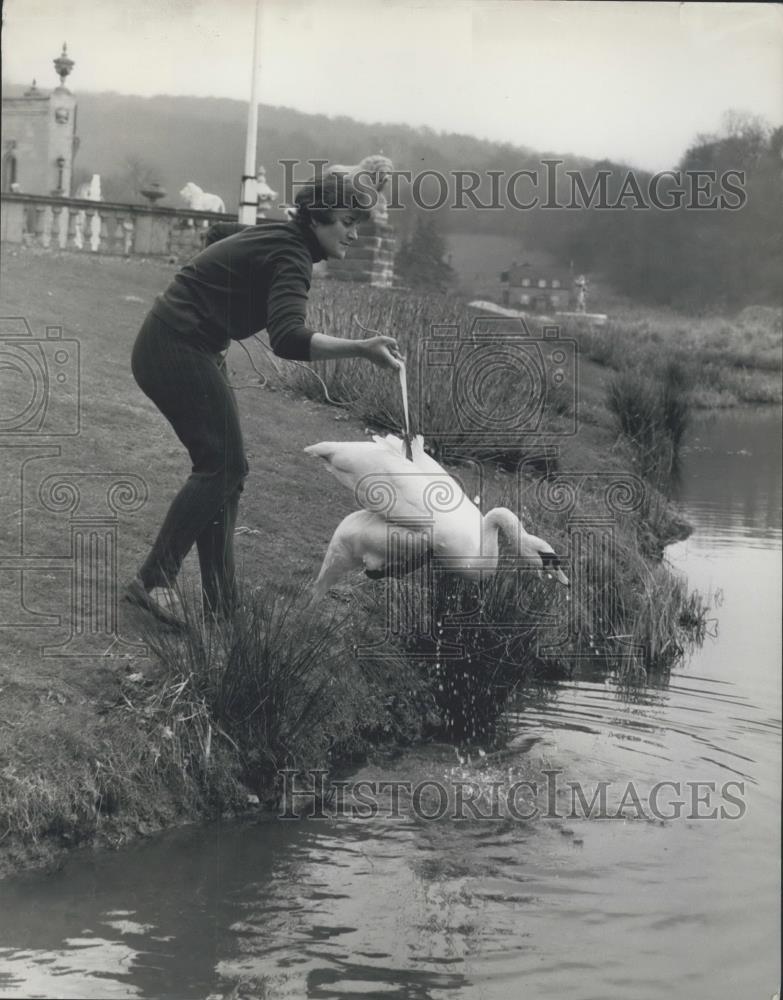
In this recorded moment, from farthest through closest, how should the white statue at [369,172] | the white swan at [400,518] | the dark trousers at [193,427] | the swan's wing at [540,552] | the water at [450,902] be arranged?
the swan's wing at [540,552], the white swan at [400,518], the dark trousers at [193,427], the white statue at [369,172], the water at [450,902]

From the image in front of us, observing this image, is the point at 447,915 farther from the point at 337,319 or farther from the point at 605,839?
the point at 337,319

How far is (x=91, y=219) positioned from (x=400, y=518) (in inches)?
274

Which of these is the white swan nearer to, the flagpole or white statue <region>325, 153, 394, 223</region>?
white statue <region>325, 153, 394, 223</region>

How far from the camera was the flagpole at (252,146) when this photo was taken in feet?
19.9

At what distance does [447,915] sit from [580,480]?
21.1 feet

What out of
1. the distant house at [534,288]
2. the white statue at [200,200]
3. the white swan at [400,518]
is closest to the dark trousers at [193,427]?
the white swan at [400,518]

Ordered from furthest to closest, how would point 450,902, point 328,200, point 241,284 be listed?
point 241,284 < point 328,200 < point 450,902

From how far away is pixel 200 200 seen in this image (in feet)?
33.3

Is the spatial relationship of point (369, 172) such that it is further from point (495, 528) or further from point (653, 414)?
point (653, 414)

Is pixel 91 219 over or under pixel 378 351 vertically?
over

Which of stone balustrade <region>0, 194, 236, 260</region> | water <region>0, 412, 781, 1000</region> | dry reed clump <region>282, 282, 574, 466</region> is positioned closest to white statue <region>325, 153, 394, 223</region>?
water <region>0, 412, 781, 1000</region>

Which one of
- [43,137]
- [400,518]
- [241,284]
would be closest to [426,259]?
[43,137]

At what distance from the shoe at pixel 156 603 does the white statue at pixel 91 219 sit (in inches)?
234

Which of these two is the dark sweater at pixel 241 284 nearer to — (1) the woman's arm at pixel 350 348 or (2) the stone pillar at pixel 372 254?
(1) the woman's arm at pixel 350 348
